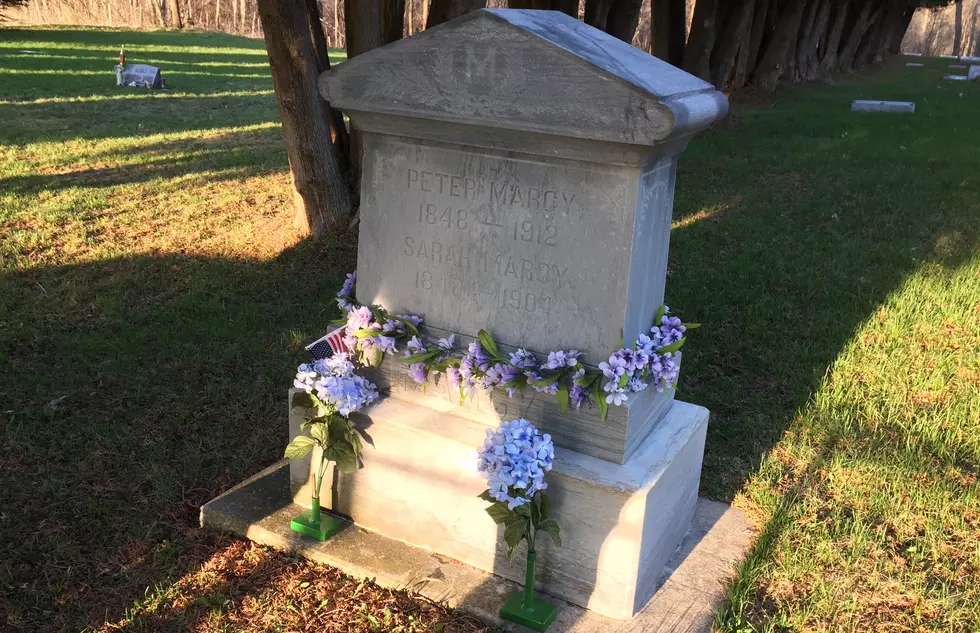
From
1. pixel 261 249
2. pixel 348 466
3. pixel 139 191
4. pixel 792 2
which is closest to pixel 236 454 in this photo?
pixel 348 466

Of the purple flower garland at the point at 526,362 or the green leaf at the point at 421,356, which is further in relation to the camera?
the green leaf at the point at 421,356

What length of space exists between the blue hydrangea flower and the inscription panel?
0.39 m

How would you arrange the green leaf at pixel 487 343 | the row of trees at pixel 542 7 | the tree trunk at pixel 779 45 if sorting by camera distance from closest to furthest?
the green leaf at pixel 487 343
the row of trees at pixel 542 7
the tree trunk at pixel 779 45

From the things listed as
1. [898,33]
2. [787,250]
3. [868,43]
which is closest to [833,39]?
[868,43]

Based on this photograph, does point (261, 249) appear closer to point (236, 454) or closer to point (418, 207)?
point (236, 454)

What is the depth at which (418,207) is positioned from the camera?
10.2ft

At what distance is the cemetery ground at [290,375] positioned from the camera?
3031mm

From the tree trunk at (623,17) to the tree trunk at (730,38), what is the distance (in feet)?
7.95

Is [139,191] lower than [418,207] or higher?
lower

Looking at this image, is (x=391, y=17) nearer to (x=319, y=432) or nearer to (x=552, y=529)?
(x=319, y=432)

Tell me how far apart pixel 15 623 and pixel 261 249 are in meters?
4.27

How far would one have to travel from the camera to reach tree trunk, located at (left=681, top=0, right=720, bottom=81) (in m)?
13.9

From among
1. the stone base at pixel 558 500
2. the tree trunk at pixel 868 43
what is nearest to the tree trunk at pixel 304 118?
the stone base at pixel 558 500

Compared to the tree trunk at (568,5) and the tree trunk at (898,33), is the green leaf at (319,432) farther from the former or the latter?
the tree trunk at (898,33)
